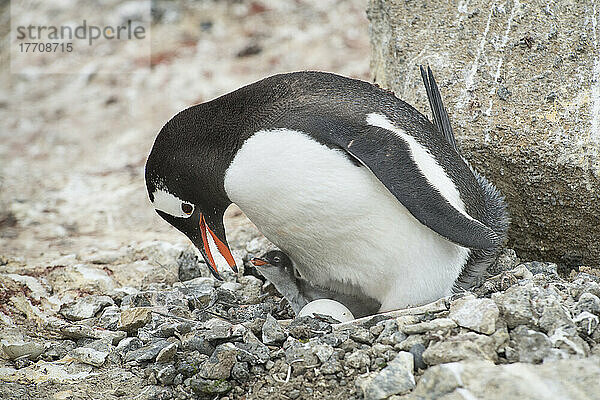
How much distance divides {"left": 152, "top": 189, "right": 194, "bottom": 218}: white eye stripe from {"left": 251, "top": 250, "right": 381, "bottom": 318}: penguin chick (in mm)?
363

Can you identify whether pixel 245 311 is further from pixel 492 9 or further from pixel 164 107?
pixel 164 107

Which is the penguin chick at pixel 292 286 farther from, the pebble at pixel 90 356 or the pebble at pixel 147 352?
the pebble at pixel 90 356

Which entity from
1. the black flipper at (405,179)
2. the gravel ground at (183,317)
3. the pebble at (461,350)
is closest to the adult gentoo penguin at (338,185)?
the black flipper at (405,179)

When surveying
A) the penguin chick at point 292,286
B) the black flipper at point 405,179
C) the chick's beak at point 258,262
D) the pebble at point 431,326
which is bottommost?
the penguin chick at point 292,286

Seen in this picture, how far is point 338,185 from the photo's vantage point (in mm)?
2621

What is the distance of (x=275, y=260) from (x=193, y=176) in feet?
1.71

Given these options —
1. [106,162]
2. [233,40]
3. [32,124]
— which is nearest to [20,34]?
[32,124]

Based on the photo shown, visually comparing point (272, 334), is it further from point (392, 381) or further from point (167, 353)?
point (392, 381)

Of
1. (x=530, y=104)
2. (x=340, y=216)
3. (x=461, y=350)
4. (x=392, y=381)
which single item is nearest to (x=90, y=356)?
(x=340, y=216)

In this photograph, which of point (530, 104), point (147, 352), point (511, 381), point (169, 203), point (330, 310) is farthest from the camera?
point (530, 104)

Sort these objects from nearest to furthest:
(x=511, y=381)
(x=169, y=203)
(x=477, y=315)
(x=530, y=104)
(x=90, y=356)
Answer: (x=511, y=381) → (x=477, y=315) → (x=90, y=356) → (x=169, y=203) → (x=530, y=104)

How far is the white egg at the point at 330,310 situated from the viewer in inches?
111

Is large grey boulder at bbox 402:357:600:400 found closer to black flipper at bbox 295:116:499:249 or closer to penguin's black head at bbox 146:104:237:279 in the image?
black flipper at bbox 295:116:499:249

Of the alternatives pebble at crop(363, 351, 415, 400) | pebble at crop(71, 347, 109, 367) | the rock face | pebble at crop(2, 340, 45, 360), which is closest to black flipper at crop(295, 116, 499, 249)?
pebble at crop(363, 351, 415, 400)
